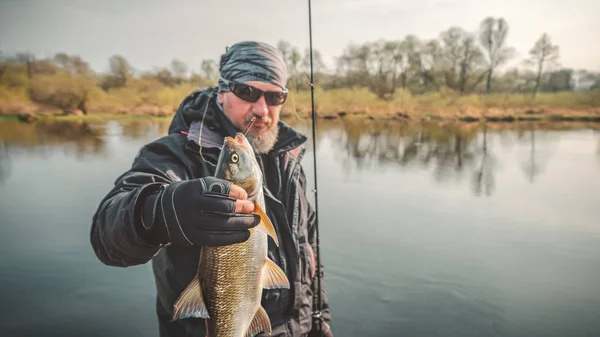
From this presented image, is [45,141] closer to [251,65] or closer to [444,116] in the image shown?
[444,116]

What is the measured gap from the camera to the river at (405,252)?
6.31 metres

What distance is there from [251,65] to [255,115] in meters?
0.33

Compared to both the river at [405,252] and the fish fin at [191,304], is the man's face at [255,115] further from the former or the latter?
the river at [405,252]

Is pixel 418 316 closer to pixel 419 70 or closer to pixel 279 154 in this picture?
pixel 279 154

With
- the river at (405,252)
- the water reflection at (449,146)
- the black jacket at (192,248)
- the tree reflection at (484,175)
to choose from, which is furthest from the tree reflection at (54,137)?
the black jacket at (192,248)

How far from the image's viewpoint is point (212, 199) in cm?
163

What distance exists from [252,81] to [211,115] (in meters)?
0.37

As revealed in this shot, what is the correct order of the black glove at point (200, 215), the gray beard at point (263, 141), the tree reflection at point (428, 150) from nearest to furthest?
the black glove at point (200, 215) < the gray beard at point (263, 141) < the tree reflection at point (428, 150)

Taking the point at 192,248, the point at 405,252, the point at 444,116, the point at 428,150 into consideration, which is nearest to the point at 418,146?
the point at 428,150

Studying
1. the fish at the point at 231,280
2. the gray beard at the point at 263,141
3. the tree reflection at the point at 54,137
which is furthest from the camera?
the tree reflection at the point at 54,137

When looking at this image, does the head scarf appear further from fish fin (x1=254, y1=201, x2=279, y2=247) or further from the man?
fish fin (x1=254, y1=201, x2=279, y2=247)

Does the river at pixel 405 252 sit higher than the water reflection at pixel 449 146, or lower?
lower

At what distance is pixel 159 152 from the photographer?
7.54 ft

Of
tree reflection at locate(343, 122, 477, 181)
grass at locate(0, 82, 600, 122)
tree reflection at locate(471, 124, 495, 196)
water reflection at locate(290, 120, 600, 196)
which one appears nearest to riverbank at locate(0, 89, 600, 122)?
grass at locate(0, 82, 600, 122)
